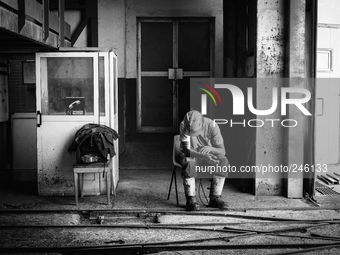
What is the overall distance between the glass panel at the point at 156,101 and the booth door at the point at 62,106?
3.43 metres

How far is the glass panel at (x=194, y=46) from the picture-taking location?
934 centimetres

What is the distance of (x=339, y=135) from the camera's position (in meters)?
7.65

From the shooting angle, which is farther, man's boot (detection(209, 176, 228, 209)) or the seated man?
man's boot (detection(209, 176, 228, 209))

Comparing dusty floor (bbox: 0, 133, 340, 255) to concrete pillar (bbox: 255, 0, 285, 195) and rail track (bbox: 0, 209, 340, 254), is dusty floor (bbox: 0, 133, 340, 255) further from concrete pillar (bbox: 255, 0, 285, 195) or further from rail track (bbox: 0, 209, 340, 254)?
concrete pillar (bbox: 255, 0, 285, 195)

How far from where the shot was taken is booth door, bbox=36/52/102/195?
5.97m

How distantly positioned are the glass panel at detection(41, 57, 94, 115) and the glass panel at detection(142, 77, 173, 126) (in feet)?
11.4

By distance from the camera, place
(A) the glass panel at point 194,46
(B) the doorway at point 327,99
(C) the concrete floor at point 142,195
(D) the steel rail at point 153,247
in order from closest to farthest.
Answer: (D) the steel rail at point 153,247, (C) the concrete floor at point 142,195, (B) the doorway at point 327,99, (A) the glass panel at point 194,46

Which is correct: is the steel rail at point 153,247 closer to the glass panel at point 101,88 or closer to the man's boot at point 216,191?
the man's boot at point 216,191

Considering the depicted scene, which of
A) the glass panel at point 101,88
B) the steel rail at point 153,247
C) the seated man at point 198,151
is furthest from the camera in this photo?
the glass panel at point 101,88

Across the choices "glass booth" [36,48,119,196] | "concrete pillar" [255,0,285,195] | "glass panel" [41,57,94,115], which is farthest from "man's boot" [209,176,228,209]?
"glass panel" [41,57,94,115]

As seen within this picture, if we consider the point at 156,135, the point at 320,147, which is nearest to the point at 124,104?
the point at 156,135

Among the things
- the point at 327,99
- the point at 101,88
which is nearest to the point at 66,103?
the point at 101,88

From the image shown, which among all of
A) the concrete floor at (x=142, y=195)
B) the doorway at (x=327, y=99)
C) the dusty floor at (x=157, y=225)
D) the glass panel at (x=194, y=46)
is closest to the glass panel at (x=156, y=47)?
the glass panel at (x=194, y=46)

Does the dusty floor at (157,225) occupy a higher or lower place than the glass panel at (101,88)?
lower
